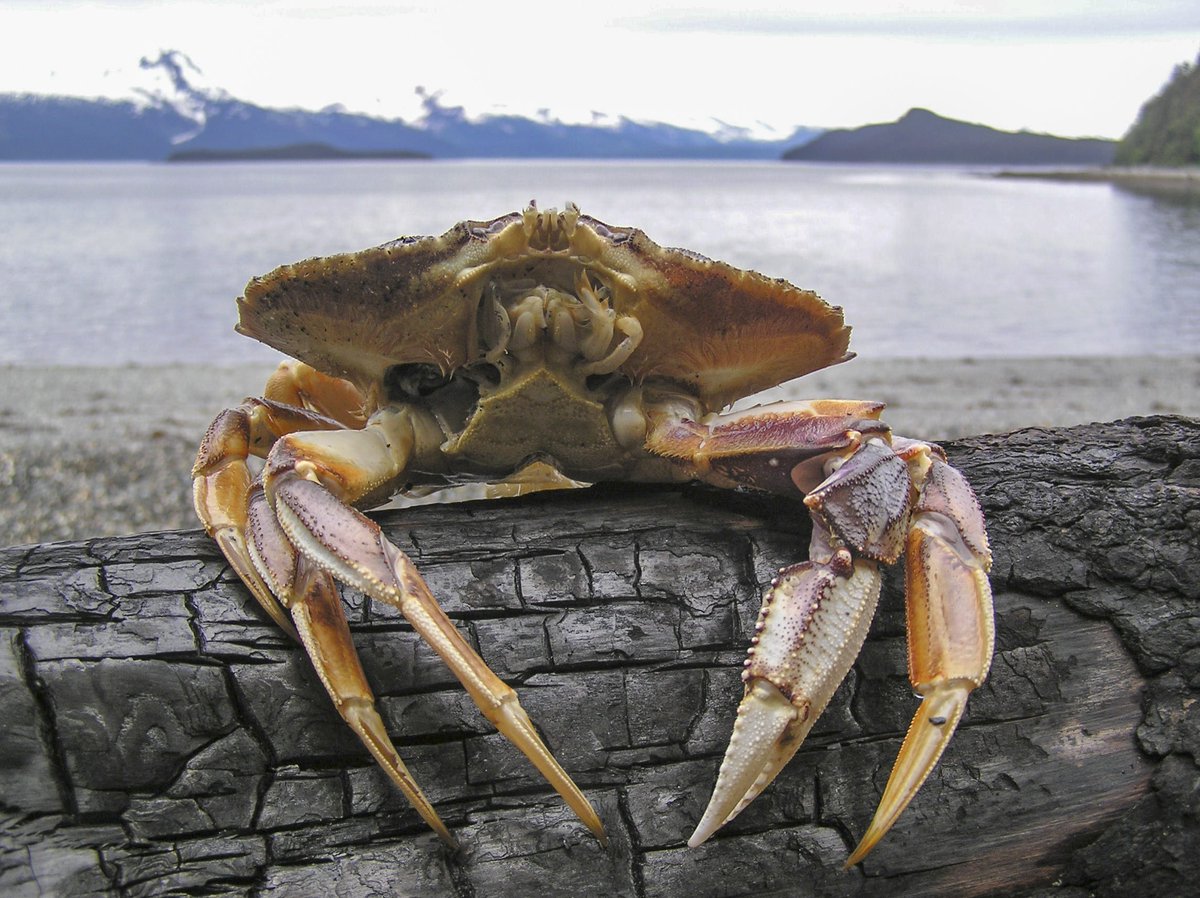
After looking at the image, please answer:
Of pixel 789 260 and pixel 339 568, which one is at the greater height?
pixel 339 568

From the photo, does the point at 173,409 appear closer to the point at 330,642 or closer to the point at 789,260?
the point at 330,642

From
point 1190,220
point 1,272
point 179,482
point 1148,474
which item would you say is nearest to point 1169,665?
point 1148,474

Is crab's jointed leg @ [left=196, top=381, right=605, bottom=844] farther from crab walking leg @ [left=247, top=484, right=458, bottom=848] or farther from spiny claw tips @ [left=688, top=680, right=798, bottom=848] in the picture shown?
spiny claw tips @ [left=688, top=680, right=798, bottom=848]

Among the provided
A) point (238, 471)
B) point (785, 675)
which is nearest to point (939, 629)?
point (785, 675)

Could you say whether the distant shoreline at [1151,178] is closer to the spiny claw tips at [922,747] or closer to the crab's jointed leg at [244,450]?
the crab's jointed leg at [244,450]

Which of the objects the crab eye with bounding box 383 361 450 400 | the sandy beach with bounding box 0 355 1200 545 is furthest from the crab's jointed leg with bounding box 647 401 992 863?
the sandy beach with bounding box 0 355 1200 545
